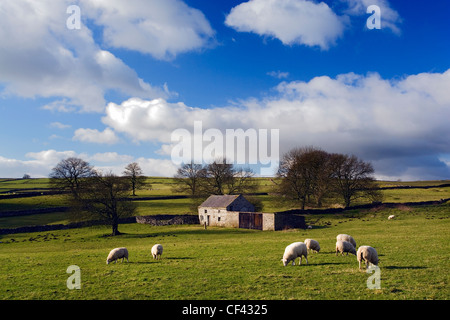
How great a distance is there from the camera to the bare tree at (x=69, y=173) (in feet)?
271

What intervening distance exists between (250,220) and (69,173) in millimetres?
58511

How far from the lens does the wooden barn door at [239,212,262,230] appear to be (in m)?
51.6

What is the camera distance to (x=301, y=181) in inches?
2916

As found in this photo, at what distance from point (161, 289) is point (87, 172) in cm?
8127

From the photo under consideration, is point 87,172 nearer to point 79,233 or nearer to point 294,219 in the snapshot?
point 79,233

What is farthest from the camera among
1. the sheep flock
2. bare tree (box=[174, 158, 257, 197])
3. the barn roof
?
bare tree (box=[174, 158, 257, 197])

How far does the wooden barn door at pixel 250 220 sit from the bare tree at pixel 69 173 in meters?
48.3

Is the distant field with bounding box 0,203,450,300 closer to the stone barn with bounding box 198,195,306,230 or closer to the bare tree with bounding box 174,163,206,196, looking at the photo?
the stone barn with bounding box 198,195,306,230

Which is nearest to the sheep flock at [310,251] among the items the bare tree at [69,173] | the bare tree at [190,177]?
the bare tree at [190,177]

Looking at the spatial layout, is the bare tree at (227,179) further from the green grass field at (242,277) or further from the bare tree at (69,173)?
the green grass field at (242,277)

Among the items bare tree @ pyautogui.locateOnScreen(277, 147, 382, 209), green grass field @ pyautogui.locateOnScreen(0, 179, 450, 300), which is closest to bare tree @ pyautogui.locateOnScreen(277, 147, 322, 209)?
bare tree @ pyautogui.locateOnScreen(277, 147, 382, 209)

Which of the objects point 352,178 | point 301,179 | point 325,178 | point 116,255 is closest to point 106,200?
point 116,255
